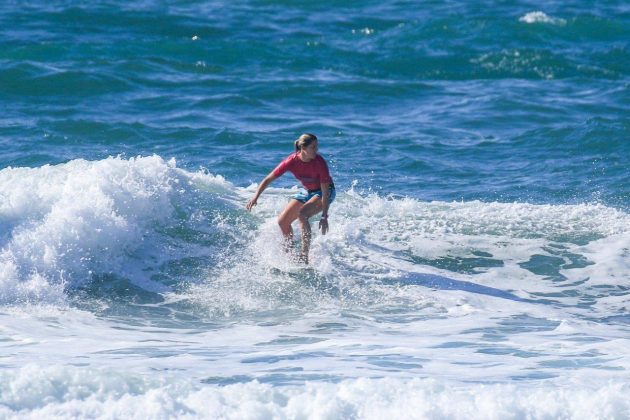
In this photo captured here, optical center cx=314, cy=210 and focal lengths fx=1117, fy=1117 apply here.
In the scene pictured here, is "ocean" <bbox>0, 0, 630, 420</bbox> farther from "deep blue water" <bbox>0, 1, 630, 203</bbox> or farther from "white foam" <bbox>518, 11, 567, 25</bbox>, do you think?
"white foam" <bbox>518, 11, 567, 25</bbox>

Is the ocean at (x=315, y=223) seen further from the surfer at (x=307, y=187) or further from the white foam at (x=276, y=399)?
the surfer at (x=307, y=187)

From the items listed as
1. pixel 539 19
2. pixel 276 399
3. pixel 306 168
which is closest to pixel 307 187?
pixel 306 168

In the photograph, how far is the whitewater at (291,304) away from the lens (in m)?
8.21

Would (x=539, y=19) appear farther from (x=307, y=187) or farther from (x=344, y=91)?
(x=307, y=187)

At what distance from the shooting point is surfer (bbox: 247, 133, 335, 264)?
1171 cm

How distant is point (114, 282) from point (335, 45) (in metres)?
13.4

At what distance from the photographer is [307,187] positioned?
1214 centimetres

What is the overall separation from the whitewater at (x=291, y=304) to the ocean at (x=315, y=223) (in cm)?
3

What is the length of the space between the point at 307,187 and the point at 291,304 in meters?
1.41

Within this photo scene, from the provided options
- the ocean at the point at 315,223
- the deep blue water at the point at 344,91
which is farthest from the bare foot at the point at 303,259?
the deep blue water at the point at 344,91

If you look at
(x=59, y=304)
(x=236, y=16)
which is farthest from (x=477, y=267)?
(x=236, y=16)

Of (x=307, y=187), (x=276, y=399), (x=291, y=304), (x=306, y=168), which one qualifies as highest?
(x=306, y=168)

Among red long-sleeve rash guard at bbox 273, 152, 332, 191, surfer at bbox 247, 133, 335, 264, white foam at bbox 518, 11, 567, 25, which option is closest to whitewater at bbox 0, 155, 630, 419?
surfer at bbox 247, 133, 335, 264

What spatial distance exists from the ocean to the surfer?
446mm
